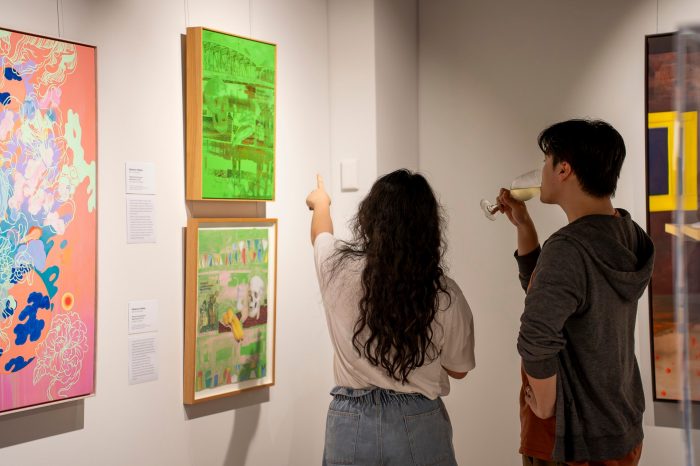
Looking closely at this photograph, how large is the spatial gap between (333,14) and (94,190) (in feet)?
4.83

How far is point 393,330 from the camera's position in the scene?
1.96 metres

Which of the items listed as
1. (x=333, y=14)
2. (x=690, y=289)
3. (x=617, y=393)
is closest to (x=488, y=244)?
(x=333, y=14)

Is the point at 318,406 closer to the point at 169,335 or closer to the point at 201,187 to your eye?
the point at 169,335

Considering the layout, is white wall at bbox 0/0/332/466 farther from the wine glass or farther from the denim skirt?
the wine glass

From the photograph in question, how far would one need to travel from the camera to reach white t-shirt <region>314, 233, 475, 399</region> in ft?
6.64

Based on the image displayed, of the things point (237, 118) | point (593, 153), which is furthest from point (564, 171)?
point (237, 118)

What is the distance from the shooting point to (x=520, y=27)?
320cm

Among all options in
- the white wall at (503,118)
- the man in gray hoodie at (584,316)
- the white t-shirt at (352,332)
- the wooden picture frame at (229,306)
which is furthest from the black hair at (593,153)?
the wooden picture frame at (229,306)

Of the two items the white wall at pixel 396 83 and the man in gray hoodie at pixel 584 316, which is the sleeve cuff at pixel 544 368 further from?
the white wall at pixel 396 83

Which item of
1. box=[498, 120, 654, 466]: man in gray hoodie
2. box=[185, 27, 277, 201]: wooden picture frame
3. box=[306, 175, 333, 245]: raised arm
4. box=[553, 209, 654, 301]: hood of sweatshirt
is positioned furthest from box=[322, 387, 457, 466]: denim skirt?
box=[185, 27, 277, 201]: wooden picture frame

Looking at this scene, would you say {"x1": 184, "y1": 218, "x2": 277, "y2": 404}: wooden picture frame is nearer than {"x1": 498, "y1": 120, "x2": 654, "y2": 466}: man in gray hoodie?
No

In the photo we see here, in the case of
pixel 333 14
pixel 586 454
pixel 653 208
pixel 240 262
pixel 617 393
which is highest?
pixel 333 14

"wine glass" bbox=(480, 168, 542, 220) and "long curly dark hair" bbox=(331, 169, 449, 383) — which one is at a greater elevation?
"wine glass" bbox=(480, 168, 542, 220)

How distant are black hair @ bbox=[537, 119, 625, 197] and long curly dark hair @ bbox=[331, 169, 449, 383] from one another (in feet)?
1.26
